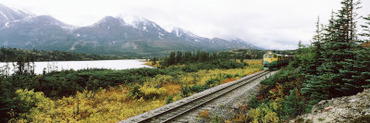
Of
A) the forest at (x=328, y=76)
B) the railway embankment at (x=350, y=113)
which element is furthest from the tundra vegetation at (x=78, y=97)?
the railway embankment at (x=350, y=113)

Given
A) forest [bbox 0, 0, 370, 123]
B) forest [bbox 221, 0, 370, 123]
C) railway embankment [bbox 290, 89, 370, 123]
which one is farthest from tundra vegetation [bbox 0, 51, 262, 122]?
railway embankment [bbox 290, 89, 370, 123]

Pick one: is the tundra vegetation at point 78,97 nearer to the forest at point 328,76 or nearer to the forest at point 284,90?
the forest at point 284,90

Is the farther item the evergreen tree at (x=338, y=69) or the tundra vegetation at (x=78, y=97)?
the tundra vegetation at (x=78, y=97)

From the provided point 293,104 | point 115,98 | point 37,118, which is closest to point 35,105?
point 37,118

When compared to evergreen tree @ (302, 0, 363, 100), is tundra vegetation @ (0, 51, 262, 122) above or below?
below

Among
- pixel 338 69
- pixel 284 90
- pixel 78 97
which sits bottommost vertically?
pixel 78 97

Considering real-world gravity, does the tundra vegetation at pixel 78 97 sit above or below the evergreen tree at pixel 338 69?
below

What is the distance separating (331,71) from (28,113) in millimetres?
14840

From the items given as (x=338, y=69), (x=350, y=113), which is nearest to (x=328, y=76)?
(x=338, y=69)

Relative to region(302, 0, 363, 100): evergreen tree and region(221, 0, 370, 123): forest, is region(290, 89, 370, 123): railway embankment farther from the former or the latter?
region(302, 0, 363, 100): evergreen tree

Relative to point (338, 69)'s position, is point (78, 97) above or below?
below

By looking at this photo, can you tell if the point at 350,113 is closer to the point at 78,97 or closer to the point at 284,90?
the point at 284,90

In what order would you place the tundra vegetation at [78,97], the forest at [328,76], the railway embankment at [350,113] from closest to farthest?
the railway embankment at [350,113] → the forest at [328,76] → the tundra vegetation at [78,97]

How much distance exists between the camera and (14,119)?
8734 mm
